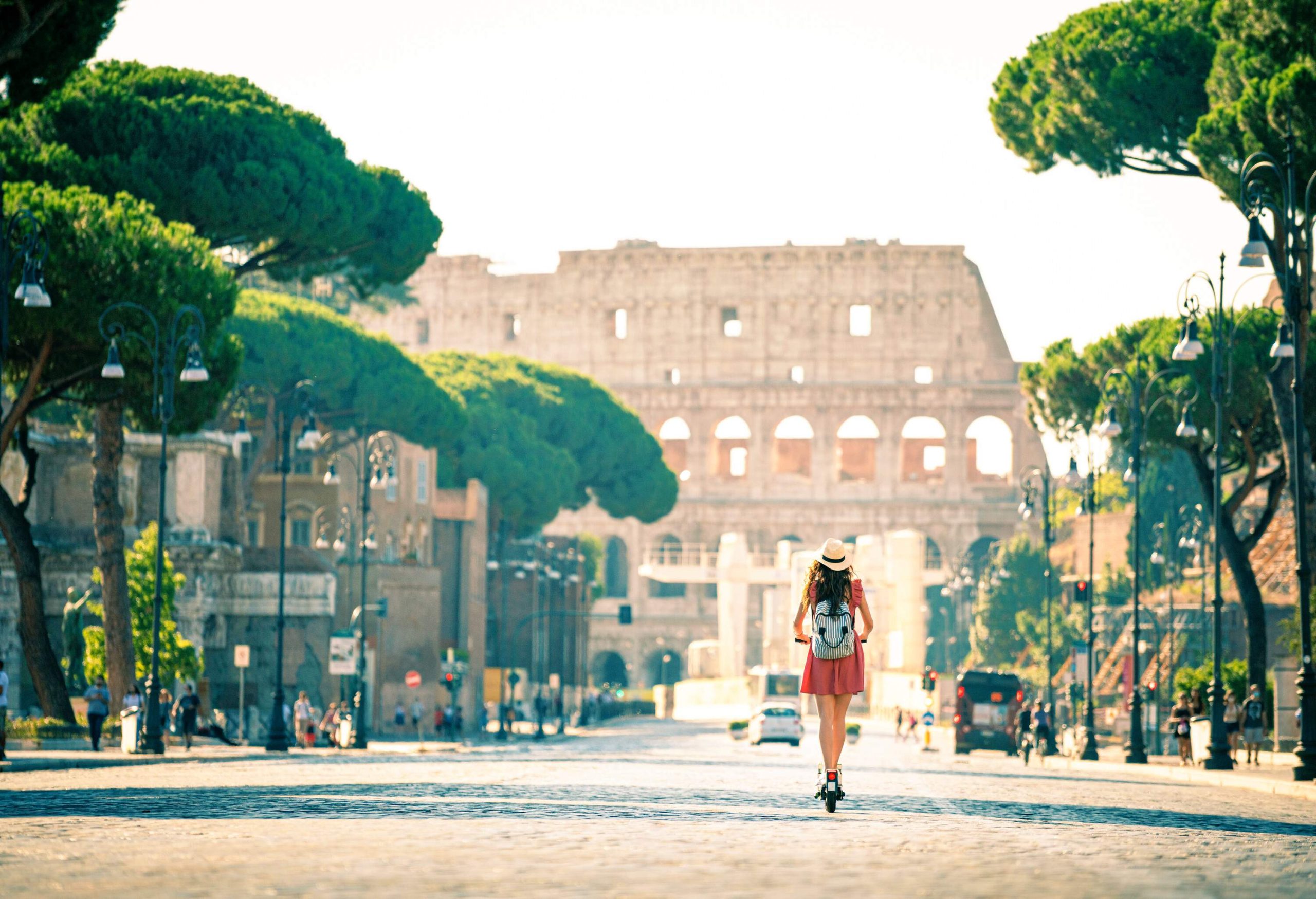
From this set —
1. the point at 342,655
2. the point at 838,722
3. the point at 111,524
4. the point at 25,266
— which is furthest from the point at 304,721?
the point at 838,722

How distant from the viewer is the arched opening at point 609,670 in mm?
113588

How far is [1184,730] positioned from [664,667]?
81333 millimetres

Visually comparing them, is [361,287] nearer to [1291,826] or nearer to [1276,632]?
[1276,632]

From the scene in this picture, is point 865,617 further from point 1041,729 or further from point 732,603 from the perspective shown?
point 732,603

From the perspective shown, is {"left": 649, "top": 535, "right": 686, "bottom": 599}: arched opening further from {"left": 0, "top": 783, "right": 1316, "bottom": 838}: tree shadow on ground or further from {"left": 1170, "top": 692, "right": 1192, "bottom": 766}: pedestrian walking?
{"left": 0, "top": 783, "right": 1316, "bottom": 838}: tree shadow on ground

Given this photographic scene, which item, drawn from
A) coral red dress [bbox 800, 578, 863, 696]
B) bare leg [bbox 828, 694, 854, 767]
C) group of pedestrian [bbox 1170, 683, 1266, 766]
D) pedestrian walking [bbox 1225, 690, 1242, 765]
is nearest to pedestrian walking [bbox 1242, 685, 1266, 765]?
group of pedestrian [bbox 1170, 683, 1266, 766]

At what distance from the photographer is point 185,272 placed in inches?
1272

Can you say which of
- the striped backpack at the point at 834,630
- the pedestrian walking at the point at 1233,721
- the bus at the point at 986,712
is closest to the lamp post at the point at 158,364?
the pedestrian walking at the point at 1233,721

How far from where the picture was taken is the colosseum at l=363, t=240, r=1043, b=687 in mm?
115000

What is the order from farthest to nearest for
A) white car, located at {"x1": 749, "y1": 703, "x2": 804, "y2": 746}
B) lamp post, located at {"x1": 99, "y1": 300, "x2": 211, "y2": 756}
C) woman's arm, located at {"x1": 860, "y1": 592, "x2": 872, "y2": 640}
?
1. white car, located at {"x1": 749, "y1": 703, "x2": 804, "y2": 746}
2. lamp post, located at {"x1": 99, "y1": 300, "x2": 211, "y2": 756}
3. woman's arm, located at {"x1": 860, "y1": 592, "x2": 872, "y2": 640}

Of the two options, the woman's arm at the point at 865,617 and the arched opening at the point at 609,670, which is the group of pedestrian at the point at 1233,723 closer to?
the woman's arm at the point at 865,617

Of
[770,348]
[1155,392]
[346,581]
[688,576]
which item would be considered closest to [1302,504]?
[1155,392]

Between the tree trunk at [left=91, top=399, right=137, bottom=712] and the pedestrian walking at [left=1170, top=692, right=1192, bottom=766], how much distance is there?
1701 cm

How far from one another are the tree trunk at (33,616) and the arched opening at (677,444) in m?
84.5
